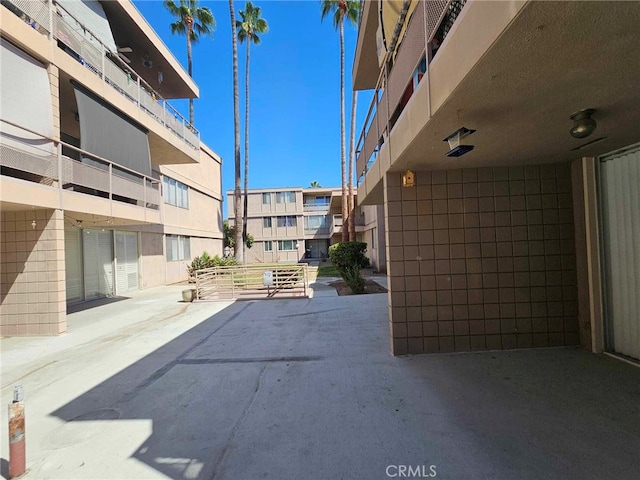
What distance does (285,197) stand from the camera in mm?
35688

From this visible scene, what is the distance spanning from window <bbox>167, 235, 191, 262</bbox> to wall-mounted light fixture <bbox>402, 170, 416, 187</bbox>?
52.7ft

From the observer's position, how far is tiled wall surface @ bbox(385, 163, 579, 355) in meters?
4.62

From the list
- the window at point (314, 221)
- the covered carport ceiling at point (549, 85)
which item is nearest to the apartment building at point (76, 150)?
the covered carport ceiling at point (549, 85)

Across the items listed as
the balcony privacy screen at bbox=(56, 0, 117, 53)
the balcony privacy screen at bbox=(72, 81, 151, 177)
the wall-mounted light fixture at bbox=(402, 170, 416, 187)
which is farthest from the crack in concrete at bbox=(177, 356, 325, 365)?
the balcony privacy screen at bbox=(56, 0, 117, 53)

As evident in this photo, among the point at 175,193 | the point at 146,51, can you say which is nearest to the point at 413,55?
the point at 146,51

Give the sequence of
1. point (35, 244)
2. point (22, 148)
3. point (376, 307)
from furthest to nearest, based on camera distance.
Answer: point (376, 307), point (35, 244), point (22, 148)

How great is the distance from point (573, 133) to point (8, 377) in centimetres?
781

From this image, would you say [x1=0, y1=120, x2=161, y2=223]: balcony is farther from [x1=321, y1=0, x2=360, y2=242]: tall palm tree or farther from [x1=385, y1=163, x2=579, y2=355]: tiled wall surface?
[x1=321, y1=0, x2=360, y2=242]: tall palm tree

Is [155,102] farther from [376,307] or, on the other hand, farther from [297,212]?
[297,212]

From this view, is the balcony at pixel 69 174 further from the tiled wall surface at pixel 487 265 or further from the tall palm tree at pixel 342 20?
the tall palm tree at pixel 342 20

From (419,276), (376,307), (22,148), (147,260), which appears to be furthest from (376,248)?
(22,148)

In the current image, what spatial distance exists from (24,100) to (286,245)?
29428 millimetres

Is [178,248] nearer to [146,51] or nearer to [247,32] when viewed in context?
[146,51]

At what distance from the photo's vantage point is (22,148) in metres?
6.39
